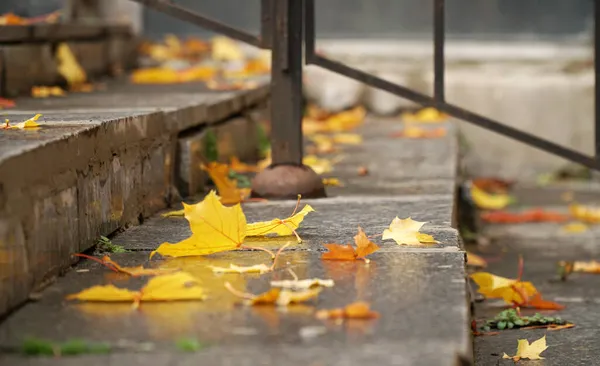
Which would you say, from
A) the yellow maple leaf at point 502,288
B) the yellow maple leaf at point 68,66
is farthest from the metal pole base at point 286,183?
the yellow maple leaf at point 68,66

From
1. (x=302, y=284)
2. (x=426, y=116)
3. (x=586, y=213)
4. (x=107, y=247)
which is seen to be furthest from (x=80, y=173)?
(x=426, y=116)

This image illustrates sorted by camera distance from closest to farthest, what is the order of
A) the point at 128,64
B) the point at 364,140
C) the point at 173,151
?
the point at 173,151, the point at 364,140, the point at 128,64

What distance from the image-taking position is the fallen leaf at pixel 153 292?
66.0 inches

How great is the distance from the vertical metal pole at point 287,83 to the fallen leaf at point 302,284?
97 cm

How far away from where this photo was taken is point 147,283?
175cm

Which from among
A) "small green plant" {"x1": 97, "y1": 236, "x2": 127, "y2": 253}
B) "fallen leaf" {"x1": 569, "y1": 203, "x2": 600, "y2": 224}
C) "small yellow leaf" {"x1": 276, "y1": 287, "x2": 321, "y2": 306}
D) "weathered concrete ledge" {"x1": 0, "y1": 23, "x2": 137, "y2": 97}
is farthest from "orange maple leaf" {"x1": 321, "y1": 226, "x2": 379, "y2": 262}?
"fallen leaf" {"x1": 569, "y1": 203, "x2": 600, "y2": 224}

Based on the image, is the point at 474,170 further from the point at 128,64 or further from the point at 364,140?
the point at 128,64

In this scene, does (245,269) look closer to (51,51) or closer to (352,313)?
(352,313)

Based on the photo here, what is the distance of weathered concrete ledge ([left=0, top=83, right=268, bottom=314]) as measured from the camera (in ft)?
5.44

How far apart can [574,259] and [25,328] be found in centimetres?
242

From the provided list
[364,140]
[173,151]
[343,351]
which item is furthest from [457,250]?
[364,140]

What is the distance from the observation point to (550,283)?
3.13 m

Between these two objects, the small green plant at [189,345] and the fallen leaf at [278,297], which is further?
the fallen leaf at [278,297]

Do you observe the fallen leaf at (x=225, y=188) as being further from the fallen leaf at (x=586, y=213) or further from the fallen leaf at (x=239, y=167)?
the fallen leaf at (x=586, y=213)
